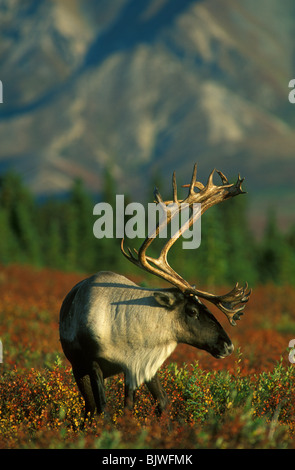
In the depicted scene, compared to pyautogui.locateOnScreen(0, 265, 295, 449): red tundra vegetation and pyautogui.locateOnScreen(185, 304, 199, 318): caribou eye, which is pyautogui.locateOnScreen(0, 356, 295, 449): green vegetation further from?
pyautogui.locateOnScreen(185, 304, 199, 318): caribou eye

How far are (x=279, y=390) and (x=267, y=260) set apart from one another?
5863 centimetres

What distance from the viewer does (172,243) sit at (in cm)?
617

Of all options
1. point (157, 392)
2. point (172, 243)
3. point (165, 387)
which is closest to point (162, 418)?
point (157, 392)

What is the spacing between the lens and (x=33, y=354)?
10.8 m

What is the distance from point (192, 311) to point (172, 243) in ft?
3.10

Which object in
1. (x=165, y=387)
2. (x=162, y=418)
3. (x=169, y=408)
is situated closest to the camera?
(x=162, y=418)

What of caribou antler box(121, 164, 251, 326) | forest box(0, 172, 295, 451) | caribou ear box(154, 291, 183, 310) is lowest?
forest box(0, 172, 295, 451)

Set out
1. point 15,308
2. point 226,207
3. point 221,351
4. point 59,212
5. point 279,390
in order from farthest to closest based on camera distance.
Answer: point 59,212, point 226,207, point 15,308, point 279,390, point 221,351

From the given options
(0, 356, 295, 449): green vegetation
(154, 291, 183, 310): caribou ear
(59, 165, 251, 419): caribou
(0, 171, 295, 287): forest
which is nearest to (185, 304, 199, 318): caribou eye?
(59, 165, 251, 419): caribou

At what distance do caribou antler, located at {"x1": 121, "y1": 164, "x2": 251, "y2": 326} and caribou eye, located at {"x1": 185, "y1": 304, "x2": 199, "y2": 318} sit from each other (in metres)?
0.16

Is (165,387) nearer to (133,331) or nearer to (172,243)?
(133,331)

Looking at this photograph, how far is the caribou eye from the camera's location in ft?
18.6

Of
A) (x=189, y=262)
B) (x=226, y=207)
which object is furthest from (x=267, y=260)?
(x=226, y=207)
